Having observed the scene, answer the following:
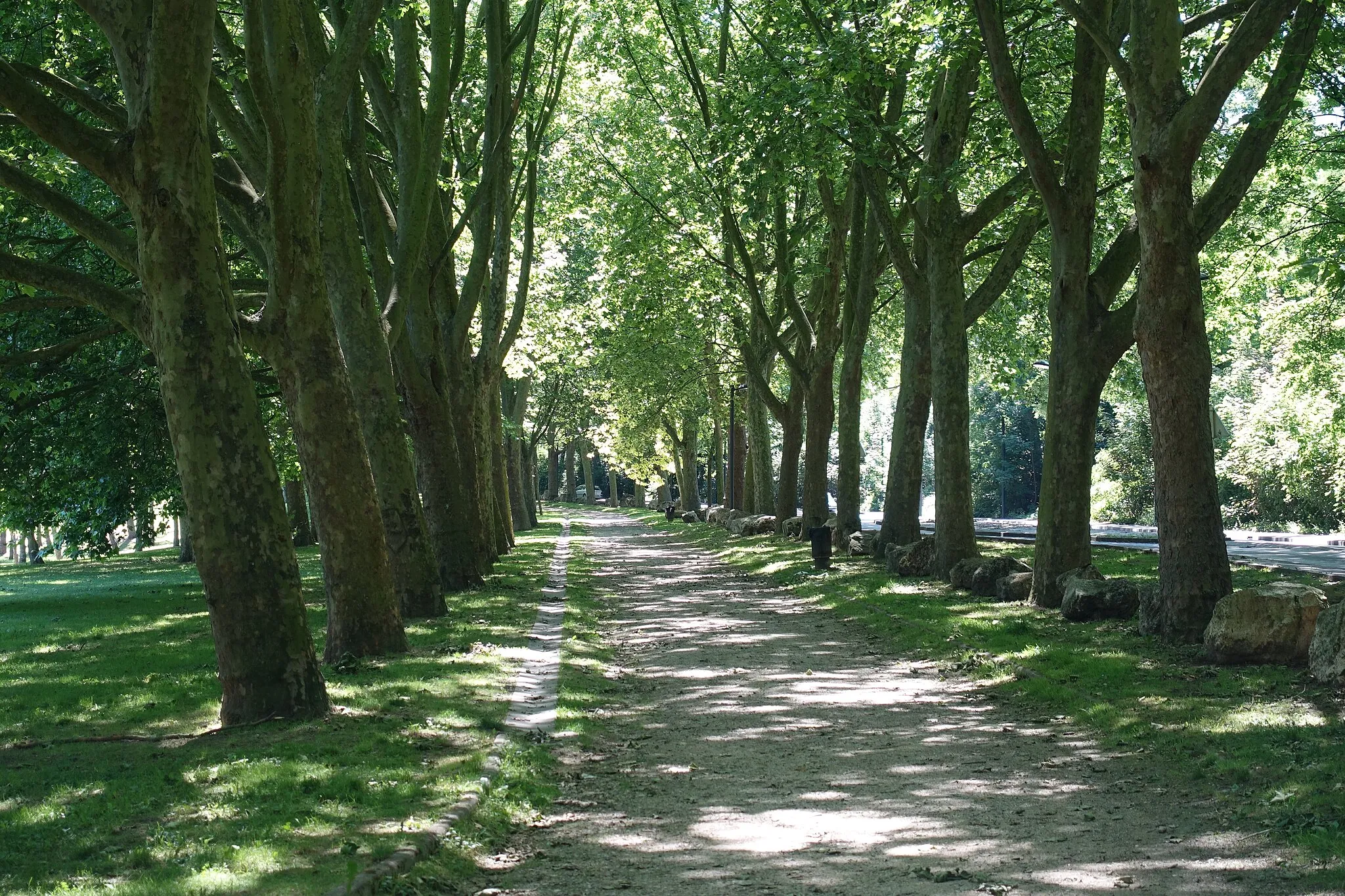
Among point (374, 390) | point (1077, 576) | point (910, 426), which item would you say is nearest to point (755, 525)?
point (910, 426)

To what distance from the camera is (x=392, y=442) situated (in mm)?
14727

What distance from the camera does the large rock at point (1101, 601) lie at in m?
13.3

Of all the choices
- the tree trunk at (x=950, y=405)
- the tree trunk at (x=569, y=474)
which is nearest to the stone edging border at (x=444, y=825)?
the tree trunk at (x=950, y=405)

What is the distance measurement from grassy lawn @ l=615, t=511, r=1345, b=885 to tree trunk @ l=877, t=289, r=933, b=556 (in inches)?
192

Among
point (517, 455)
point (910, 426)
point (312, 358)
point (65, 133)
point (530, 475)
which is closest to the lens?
point (65, 133)

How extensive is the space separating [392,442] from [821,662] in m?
5.69

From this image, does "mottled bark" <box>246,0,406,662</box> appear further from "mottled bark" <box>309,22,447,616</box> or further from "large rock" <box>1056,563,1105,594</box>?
"large rock" <box>1056,563,1105,594</box>

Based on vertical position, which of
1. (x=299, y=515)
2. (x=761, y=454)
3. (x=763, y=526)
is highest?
(x=761, y=454)

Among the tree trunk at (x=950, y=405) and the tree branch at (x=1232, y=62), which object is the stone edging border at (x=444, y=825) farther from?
the tree trunk at (x=950, y=405)

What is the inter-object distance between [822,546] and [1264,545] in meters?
15.5

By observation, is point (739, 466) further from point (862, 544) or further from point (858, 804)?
point (858, 804)

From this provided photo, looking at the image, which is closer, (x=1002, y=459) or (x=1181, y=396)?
(x=1181, y=396)

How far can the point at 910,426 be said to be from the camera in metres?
21.8

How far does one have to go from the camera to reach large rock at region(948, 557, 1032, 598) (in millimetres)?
16688
